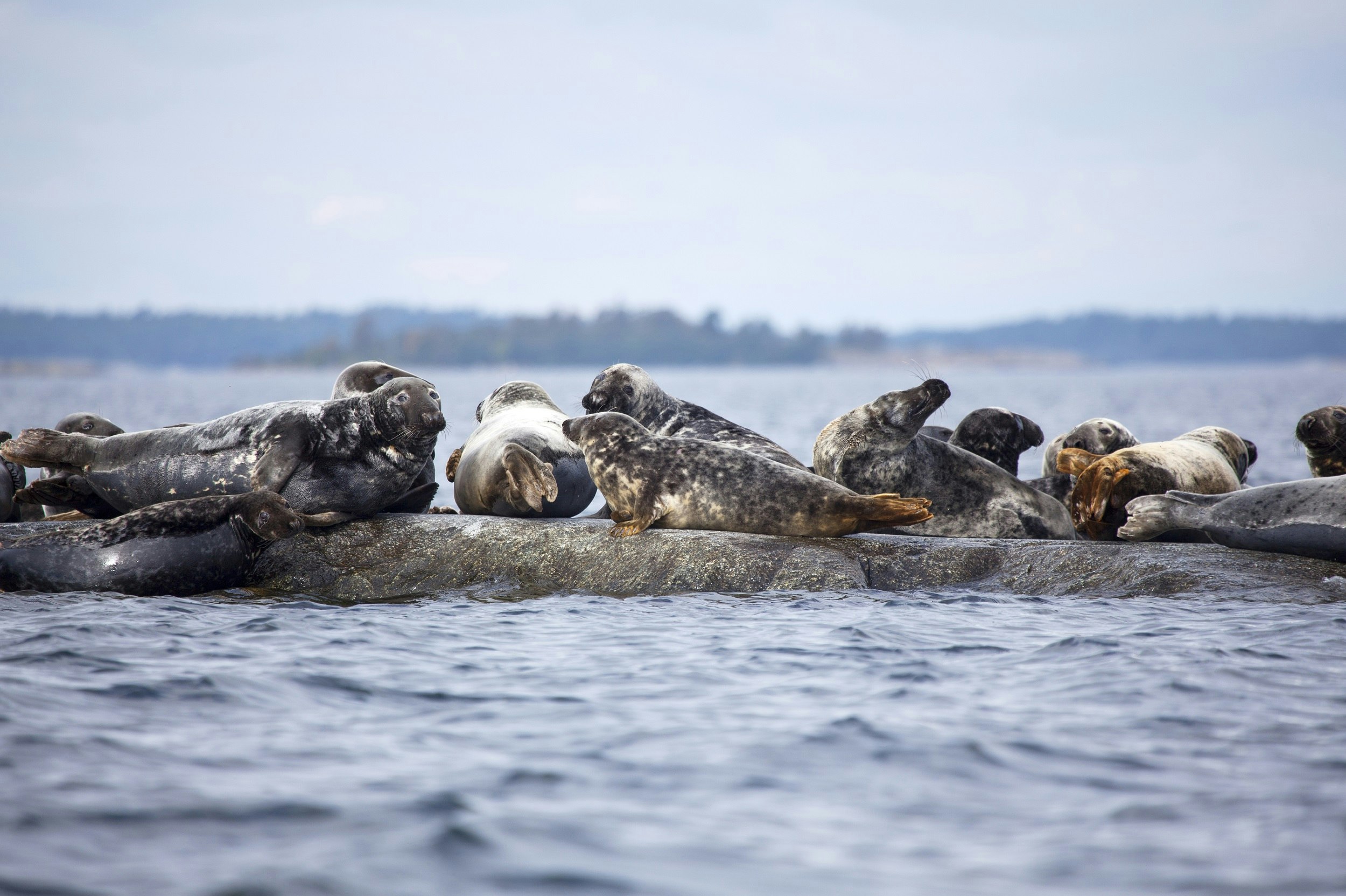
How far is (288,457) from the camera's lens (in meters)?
7.03

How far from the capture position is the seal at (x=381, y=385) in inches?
315

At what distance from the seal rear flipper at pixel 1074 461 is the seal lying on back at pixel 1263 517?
3.39 ft

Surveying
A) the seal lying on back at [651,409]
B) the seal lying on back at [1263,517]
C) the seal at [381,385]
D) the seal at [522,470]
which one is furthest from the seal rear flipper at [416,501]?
the seal lying on back at [1263,517]

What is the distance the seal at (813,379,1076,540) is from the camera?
7707 millimetres

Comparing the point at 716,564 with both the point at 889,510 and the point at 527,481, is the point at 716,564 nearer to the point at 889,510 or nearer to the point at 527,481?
the point at 889,510

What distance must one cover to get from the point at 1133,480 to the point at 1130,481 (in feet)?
0.08


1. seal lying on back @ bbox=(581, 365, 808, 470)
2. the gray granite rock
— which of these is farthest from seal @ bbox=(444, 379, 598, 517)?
the gray granite rock

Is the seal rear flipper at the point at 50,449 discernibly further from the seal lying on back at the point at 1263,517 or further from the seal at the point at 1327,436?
the seal at the point at 1327,436

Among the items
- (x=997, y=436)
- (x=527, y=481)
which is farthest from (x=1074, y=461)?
(x=527, y=481)

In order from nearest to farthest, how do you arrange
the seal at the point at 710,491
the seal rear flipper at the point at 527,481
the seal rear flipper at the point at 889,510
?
the seal rear flipper at the point at 889,510
the seal at the point at 710,491
the seal rear flipper at the point at 527,481

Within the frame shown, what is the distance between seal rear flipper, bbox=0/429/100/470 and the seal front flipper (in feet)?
8.53

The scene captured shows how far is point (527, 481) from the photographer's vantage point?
7.49 m

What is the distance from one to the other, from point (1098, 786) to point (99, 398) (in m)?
72.8

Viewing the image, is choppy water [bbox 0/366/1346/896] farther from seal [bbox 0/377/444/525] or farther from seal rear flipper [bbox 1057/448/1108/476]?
seal rear flipper [bbox 1057/448/1108/476]
